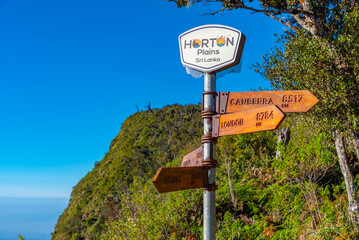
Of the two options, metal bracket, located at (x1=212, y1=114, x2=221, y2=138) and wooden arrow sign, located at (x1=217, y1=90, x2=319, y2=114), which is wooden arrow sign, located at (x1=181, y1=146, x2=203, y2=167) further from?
wooden arrow sign, located at (x1=217, y1=90, x2=319, y2=114)

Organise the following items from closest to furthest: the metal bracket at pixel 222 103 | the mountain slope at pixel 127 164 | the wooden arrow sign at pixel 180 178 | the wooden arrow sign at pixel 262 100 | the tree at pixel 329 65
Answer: the wooden arrow sign at pixel 180 178 → the wooden arrow sign at pixel 262 100 → the metal bracket at pixel 222 103 → the tree at pixel 329 65 → the mountain slope at pixel 127 164

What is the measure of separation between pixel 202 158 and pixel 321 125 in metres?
5.99

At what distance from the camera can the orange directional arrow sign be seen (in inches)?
133

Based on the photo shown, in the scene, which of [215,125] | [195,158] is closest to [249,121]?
[215,125]

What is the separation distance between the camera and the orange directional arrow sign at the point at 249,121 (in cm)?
338

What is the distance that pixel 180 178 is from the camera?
3744mm

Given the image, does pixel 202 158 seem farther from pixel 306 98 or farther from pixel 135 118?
pixel 135 118

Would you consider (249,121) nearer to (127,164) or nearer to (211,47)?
(211,47)

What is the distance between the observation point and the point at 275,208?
1100 cm

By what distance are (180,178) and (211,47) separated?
162 centimetres

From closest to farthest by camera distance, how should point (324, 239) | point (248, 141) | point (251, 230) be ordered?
point (324, 239)
point (251, 230)
point (248, 141)

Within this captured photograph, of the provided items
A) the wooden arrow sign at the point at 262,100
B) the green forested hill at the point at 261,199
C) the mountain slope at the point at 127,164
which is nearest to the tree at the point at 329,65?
the green forested hill at the point at 261,199

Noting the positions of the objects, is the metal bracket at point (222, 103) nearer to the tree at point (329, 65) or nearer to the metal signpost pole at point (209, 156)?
the metal signpost pole at point (209, 156)

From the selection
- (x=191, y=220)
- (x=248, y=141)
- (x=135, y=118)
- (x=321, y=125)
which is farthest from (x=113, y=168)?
(x=321, y=125)
